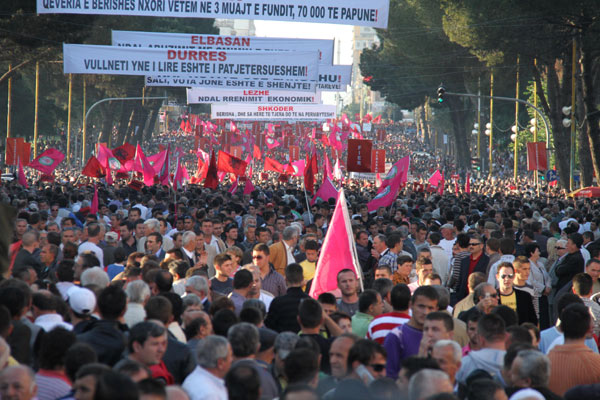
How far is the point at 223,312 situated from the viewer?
6234 millimetres

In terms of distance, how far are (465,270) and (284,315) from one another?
3.73 meters

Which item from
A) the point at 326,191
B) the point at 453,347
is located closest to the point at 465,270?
the point at 453,347

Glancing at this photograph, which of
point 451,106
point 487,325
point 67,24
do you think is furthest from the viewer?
point 451,106

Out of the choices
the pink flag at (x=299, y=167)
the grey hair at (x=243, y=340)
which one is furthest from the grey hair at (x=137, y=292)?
the pink flag at (x=299, y=167)

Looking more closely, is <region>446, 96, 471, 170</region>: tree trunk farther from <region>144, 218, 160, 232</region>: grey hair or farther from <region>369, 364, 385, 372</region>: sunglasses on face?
<region>369, 364, 385, 372</region>: sunglasses on face

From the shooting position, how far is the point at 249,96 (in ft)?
95.5

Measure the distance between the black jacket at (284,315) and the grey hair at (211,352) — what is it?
2.03m

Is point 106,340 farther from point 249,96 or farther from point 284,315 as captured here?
point 249,96

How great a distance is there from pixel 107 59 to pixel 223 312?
49.9 feet

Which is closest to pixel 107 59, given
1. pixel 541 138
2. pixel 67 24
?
pixel 67 24

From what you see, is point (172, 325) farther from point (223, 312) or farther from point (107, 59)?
point (107, 59)

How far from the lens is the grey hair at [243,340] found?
5.47m

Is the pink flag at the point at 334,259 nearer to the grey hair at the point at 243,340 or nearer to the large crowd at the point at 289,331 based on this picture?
the large crowd at the point at 289,331

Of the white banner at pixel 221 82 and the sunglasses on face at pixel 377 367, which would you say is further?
the white banner at pixel 221 82
